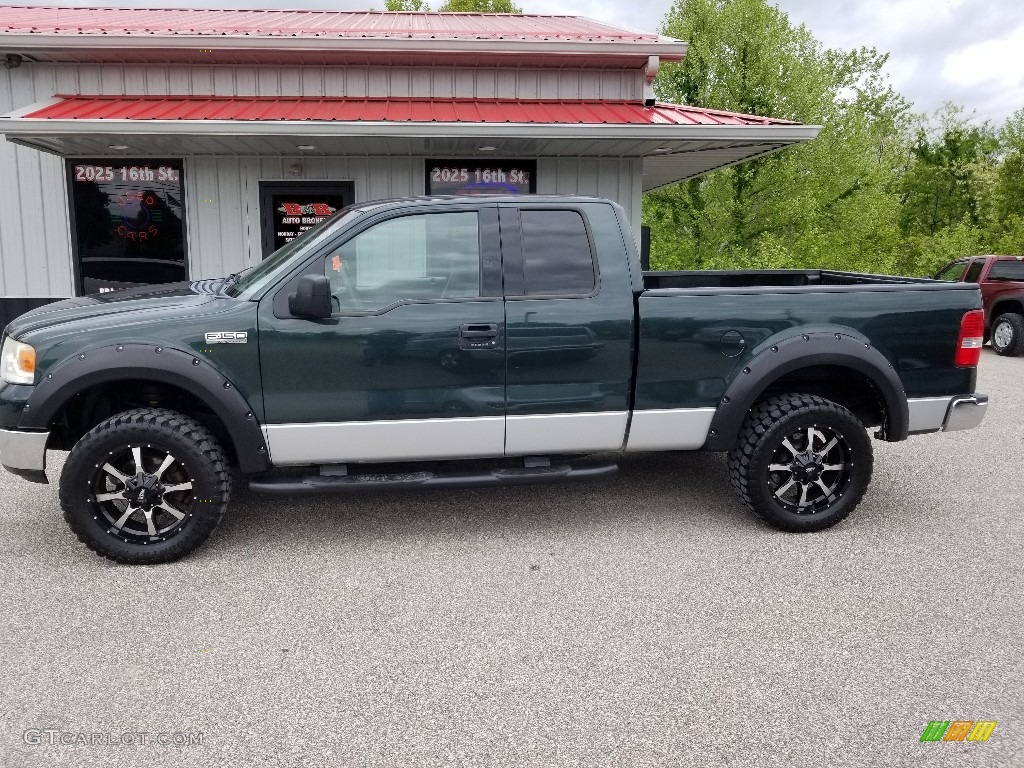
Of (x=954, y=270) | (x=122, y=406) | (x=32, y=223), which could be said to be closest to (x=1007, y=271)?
(x=954, y=270)

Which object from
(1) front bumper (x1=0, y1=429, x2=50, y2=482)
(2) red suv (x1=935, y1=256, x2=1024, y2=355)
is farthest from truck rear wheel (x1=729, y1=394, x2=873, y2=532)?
(2) red suv (x1=935, y1=256, x2=1024, y2=355)

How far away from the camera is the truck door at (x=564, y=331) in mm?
4344

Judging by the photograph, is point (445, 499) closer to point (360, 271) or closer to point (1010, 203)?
point (360, 271)

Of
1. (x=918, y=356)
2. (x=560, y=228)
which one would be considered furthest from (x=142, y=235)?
(x=918, y=356)

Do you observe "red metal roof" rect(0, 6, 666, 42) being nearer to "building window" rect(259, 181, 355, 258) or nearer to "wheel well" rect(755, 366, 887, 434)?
"building window" rect(259, 181, 355, 258)

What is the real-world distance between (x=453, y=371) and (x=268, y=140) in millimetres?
5967

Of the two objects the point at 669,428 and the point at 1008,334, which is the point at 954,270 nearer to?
the point at 1008,334

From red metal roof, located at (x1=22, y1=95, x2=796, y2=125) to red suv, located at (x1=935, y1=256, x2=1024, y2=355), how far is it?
7853 mm

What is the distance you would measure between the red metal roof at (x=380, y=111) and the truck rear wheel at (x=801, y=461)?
501 centimetres

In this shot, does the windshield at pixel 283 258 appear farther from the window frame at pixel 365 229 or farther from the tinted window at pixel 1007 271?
the tinted window at pixel 1007 271

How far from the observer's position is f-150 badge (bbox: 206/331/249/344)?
160 inches

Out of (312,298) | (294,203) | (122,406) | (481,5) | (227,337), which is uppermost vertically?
(481,5)

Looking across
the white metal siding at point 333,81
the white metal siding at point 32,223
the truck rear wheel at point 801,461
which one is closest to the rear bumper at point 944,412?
the truck rear wheel at point 801,461

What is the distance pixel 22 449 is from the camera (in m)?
4.02
